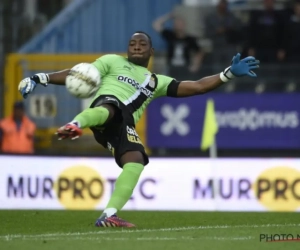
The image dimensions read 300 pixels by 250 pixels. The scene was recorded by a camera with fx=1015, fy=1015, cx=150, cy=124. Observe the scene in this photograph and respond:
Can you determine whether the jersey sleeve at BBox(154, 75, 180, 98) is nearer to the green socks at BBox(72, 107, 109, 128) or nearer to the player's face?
the player's face

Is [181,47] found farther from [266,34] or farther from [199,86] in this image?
[199,86]

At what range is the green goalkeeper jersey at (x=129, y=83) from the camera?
36.2ft

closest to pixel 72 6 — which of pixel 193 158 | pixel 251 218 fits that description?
pixel 193 158

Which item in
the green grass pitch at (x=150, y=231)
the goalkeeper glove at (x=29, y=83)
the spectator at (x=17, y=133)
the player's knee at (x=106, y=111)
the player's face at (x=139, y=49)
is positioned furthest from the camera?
the spectator at (x=17, y=133)

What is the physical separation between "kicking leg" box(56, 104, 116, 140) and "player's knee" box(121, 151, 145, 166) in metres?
0.48

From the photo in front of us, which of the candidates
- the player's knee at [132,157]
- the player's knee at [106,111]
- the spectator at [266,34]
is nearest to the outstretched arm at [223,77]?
the player's knee at [132,157]

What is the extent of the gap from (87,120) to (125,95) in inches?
41.2

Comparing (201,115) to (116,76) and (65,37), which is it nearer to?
(65,37)

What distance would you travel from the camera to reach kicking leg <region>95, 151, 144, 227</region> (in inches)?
408

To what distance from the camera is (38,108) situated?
65.4 feet

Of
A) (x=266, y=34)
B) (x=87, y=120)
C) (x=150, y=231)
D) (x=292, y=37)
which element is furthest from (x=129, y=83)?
(x=292, y=37)

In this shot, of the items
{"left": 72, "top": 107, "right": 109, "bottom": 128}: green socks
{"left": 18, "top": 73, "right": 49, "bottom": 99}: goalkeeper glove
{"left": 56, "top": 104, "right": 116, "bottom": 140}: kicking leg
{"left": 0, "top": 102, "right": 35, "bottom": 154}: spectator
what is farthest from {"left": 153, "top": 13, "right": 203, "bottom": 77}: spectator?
{"left": 72, "top": 107, "right": 109, "bottom": 128}: green socks

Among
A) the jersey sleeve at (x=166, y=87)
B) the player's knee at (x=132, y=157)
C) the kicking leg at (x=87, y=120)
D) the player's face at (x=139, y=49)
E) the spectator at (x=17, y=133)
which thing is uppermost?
the player's face at (x=139, y=49)

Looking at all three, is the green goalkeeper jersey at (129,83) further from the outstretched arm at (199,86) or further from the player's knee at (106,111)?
the player's knee at (106,111)
